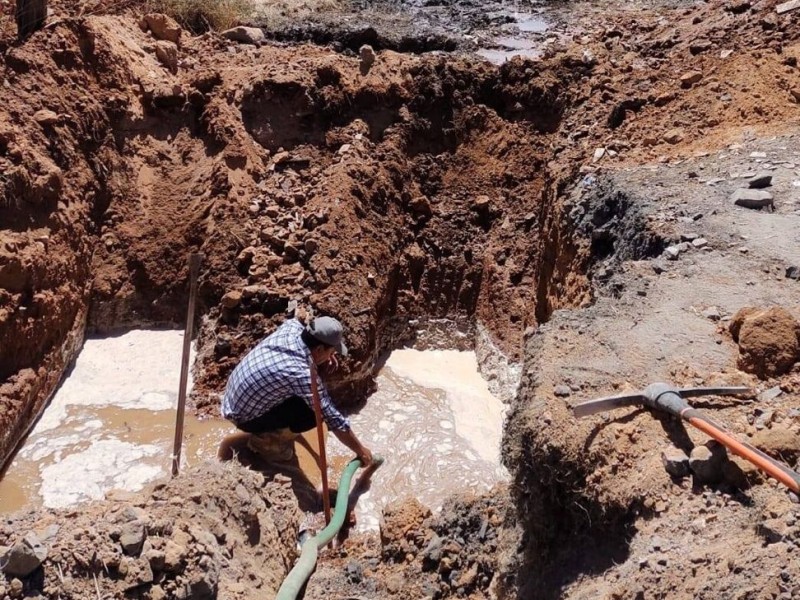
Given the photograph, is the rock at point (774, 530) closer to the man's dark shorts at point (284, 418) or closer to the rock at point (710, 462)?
the rock at point (710, 462)

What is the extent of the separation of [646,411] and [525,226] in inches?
154

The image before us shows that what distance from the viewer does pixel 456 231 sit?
7.32 m

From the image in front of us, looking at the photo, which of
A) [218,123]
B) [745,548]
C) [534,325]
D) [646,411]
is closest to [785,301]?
[646,411]

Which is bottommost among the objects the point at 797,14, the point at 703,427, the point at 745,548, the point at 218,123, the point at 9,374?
the point at 9,374

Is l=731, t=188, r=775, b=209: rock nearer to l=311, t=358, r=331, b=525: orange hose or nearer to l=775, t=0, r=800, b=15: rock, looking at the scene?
l=775, t=0, r=800, b=15: rock

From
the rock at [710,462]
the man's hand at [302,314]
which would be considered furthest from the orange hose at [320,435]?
the rock at [710,462]

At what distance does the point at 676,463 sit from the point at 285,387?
2569 mm

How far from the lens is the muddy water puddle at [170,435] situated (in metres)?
5.29

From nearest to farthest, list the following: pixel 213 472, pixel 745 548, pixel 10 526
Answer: pixel 745 548
pixel 10 526
pixel 213 472

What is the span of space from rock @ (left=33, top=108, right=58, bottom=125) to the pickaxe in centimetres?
507

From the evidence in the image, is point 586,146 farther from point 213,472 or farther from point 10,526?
point 10,526

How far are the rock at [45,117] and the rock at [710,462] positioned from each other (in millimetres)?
5597

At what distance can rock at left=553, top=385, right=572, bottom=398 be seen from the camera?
363cm

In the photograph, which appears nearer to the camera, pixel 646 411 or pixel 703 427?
pixel 703 427
